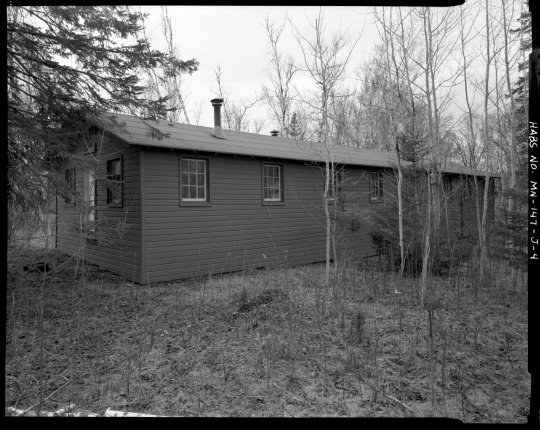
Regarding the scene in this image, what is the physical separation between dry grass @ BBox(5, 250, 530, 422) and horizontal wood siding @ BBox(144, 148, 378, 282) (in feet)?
6.60

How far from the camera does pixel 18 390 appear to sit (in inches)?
124

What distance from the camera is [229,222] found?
351 inches

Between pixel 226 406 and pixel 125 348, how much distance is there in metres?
1.83

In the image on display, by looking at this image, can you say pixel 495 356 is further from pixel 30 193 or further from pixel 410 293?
pixel 30 193

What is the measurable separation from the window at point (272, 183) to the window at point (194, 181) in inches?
75.4

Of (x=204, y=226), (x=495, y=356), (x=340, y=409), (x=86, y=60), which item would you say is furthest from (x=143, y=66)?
(x=495, y=356)

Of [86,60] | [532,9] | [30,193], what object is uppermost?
[86,60]

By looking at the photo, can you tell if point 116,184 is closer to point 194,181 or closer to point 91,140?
point 91,140

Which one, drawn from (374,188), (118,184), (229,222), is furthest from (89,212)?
(374,188)

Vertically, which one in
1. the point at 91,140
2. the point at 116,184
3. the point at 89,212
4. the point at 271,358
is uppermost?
the point at 91,140

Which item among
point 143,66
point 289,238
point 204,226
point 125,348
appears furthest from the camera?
point 289,238

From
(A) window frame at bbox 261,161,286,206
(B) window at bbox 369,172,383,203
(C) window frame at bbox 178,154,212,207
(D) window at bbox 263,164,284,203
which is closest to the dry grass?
(C) window frame at bbox 178,154,212,207

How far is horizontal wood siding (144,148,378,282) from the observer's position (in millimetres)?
7680

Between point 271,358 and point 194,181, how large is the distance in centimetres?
563
